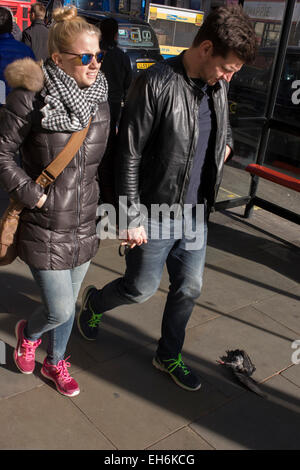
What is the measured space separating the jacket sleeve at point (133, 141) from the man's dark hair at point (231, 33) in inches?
14.2

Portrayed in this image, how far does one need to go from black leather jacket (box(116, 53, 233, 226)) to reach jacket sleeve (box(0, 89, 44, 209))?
47cm

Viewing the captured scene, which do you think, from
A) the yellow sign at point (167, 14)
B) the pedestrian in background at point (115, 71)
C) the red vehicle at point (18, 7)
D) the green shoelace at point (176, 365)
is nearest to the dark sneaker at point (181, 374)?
the green shoelace at point (176, 365)

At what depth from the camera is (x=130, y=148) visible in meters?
2.34

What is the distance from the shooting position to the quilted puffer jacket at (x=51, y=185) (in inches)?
82.0

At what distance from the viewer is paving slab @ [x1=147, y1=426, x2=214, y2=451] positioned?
2.40m

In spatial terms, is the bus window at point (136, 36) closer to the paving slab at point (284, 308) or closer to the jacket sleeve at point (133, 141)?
the paving slab at point (284, 308)

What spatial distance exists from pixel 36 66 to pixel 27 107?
0.19 metres

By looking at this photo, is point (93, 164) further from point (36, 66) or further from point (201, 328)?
point (201, 328)

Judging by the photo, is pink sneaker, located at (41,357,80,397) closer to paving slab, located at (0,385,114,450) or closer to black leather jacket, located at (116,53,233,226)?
paving slab, located at (0,385,114,450)

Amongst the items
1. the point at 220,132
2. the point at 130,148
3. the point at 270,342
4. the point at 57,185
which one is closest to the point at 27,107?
the point at 57,185

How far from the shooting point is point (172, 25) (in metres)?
13.6

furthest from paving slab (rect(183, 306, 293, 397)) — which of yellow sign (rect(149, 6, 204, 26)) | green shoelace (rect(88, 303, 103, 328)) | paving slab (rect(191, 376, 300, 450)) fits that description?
yellow sign (rect(149, 6, 204, 26))

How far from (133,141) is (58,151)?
38 cm

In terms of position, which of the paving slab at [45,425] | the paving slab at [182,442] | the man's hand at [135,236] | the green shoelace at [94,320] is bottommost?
the paving slab at [182,442]
